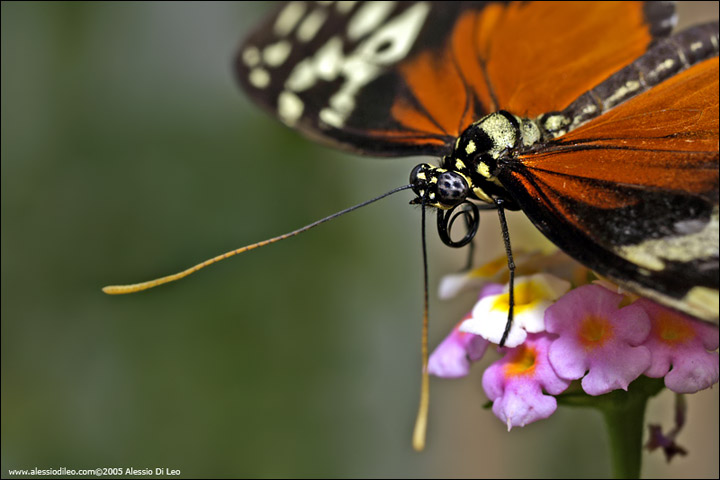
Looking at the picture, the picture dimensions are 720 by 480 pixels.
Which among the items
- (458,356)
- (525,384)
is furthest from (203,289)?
(525,384)

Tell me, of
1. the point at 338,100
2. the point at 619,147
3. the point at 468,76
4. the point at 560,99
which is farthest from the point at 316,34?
the point at 619,147

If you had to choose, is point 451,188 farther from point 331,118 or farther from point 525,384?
point 331,118

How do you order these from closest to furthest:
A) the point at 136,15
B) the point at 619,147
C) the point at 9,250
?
the point at 619,147, the point at 9,250, the point at 136,15

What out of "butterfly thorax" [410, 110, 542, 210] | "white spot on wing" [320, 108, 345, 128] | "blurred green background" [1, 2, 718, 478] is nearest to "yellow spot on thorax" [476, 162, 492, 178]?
"butterfly thorax" [410, 110, 542, 210]

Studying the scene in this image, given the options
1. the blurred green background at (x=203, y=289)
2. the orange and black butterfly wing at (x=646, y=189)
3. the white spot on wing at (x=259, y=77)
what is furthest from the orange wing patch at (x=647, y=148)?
the blurred green background at (x=203, y=289)

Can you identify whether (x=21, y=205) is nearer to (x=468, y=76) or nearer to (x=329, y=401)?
(x=329, y=401)

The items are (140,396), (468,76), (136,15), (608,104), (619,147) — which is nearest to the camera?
(619,147)

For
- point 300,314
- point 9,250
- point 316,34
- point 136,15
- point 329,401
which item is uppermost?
point 136,15

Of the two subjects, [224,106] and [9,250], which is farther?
[224,106]
